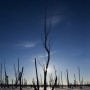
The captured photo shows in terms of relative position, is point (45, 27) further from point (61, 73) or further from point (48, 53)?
point (61, 73)

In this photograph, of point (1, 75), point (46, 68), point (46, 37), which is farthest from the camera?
point (1, 75)

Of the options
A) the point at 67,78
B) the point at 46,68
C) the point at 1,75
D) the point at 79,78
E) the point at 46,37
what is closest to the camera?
the point at 46,68

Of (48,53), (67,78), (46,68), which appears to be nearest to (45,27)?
(48,53)

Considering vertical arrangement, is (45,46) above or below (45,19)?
below

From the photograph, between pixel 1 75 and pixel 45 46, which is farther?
pixel 1 75

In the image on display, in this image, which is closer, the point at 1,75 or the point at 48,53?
the point at 48,53

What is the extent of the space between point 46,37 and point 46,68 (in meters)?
1.27

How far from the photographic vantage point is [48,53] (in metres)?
7.52

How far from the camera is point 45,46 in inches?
305

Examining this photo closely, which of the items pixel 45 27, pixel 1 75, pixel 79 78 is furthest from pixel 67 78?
pixel 45 27

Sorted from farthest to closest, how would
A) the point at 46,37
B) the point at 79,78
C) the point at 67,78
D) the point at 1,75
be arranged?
the point at 79,78
the point at 67,78
the point at 1,75
the point at 46,37

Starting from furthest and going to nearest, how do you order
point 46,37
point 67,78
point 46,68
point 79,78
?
point 79,78, point 67,78, point 46,37, point 46,68

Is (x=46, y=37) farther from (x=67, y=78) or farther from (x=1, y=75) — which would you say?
(x=67, y=78)

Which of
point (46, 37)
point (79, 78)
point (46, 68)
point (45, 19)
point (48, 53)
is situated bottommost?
point (79, 78)
